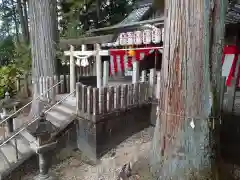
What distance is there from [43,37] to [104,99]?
4.64m

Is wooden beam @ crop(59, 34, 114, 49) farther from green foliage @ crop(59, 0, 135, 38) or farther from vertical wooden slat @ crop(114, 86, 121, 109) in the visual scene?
green foliage @ crop(59, 0, 135, 38)

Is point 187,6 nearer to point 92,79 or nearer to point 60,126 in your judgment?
point 60,126

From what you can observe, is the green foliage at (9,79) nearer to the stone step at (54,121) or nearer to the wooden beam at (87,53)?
the wooden beam at (87,53)

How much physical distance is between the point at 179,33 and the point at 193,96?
3.39 feet

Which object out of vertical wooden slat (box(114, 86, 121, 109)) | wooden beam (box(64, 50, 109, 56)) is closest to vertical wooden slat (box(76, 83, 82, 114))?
vertical wooden slat (box(114, 86, 121, 109))

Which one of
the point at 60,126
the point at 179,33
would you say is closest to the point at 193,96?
the point at 179,33

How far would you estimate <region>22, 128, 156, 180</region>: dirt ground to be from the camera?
16.5 ft

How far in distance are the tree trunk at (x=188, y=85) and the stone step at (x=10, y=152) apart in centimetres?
385

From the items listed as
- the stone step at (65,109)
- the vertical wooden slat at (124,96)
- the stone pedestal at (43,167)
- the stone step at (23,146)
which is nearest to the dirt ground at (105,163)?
the stone pedestal at (43,167)

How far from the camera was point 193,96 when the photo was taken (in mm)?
3387

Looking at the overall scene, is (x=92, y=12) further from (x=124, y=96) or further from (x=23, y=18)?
(x=124, y=96)

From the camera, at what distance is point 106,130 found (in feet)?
19.1

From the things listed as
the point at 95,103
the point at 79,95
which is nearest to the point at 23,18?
the point at 79,95

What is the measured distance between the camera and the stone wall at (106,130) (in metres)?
5.64
